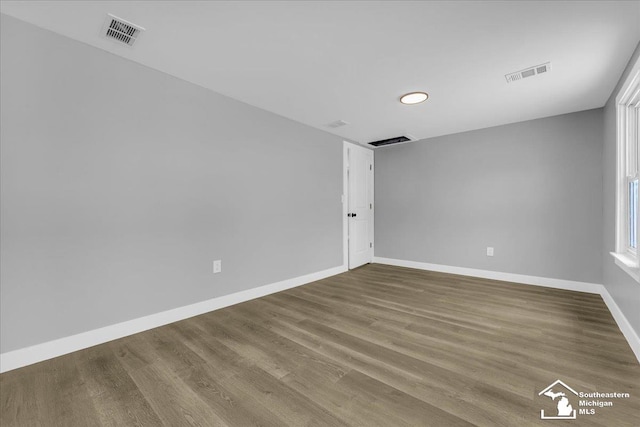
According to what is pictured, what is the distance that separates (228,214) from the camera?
2.97 m

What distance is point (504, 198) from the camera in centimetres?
397

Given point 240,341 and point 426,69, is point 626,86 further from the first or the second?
point 240,341

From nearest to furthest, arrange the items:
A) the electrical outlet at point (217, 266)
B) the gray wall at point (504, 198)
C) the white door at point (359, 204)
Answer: the electrical outlet at point (217, 266) → the gray wall at point (504, 198) → the white door at point (359, 204)

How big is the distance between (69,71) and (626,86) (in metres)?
4.29

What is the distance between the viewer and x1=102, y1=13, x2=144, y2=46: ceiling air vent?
1.83 meters

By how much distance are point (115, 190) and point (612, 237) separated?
15.0 feet

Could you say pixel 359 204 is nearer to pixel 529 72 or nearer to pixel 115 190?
pixel 529 72

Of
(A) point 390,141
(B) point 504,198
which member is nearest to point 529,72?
(B) point 504,198

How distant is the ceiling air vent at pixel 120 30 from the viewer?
6.01ft

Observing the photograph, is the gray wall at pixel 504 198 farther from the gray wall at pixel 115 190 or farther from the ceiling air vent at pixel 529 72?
the gray wall at pixel 115 190

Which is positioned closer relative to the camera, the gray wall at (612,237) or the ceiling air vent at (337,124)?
the gray wall at (612,237)

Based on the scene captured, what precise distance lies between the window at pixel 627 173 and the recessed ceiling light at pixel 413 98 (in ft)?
5.09

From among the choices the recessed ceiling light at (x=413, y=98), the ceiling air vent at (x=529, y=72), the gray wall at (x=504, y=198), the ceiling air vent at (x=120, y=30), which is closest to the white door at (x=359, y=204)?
the gray wall at (x=504, y=198)

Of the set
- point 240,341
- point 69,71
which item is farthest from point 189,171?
point 240,341
